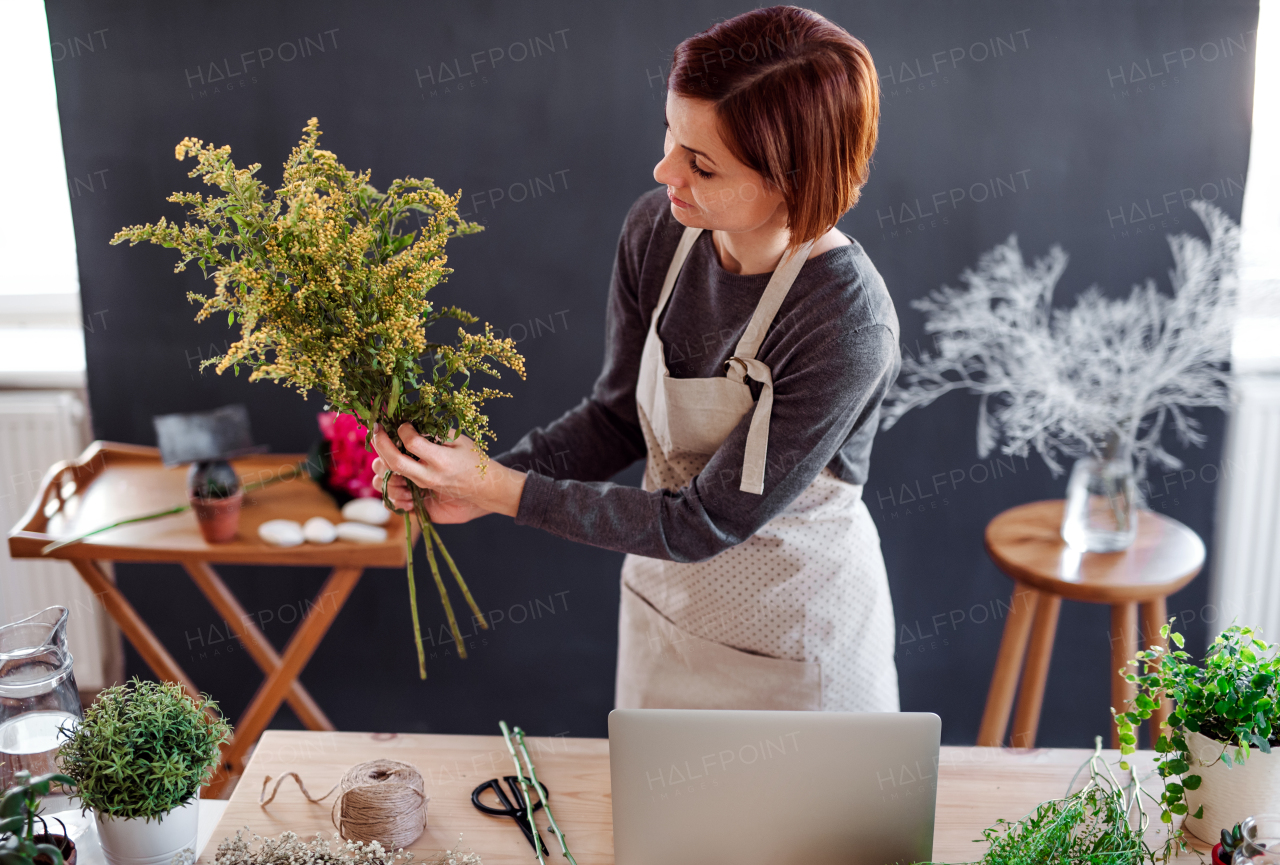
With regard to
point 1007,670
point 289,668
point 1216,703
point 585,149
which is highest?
point 585,149

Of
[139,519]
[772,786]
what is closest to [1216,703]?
[772,786]

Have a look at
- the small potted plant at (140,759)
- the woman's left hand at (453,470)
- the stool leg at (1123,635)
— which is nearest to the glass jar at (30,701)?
the small potted plant at (140,759)

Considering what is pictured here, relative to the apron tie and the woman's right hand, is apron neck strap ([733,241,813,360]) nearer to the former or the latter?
the apron tie

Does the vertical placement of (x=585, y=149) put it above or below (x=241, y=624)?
above

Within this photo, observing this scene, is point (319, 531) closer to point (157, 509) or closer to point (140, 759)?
point (157, 509)

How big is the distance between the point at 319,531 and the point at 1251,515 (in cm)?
232

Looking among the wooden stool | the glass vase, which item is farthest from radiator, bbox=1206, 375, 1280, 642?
the glass vase

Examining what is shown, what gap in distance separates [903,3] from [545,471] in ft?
4.52

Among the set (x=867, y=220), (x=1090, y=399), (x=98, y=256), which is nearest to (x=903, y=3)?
(x=867, y=220)

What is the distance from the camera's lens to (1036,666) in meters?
2.33

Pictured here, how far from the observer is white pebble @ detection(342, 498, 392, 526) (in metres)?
2.26

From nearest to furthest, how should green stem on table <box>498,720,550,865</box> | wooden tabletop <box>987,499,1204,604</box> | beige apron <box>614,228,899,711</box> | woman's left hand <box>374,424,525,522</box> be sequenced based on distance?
green stem on table <box>498,720,550,865</box> < woman's left hand <box>374,424,525,522</box> < beige apron <box>614,228,899,711</box> < wooden tabletop <box>987,499,1204,604</box>

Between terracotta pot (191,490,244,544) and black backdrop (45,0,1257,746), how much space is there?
0.47 meters

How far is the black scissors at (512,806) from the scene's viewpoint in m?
1.34
